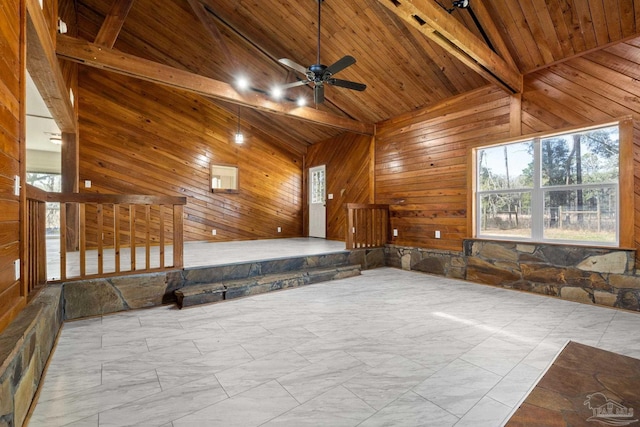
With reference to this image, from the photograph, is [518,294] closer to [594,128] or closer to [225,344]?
[594,128]

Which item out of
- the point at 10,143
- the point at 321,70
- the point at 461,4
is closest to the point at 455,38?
the point at 461,4

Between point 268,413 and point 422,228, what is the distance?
15.5 feet

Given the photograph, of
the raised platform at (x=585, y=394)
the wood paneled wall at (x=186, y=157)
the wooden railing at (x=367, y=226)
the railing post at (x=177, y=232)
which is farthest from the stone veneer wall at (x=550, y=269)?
the wood paneled wall at (x=186, y=157)

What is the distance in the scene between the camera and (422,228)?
5.78 m

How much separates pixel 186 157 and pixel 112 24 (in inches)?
131

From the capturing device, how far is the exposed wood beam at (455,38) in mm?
2877

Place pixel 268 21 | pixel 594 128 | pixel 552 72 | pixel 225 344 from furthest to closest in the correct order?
pixel 268 21 → pixel 552 72 → pixel 594 128 → pixel 225 344

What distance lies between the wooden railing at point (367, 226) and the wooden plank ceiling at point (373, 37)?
6.46 feet

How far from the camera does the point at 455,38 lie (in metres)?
3.29

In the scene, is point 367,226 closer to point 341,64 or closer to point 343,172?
point 343,172

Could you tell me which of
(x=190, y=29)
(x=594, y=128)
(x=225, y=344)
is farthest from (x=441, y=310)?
(x=190, y=29)

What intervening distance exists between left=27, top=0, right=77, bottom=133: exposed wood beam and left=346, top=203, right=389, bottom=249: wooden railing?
4377 mm

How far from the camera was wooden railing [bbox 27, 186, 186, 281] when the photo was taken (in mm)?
2869

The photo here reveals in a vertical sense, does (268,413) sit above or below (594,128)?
below
